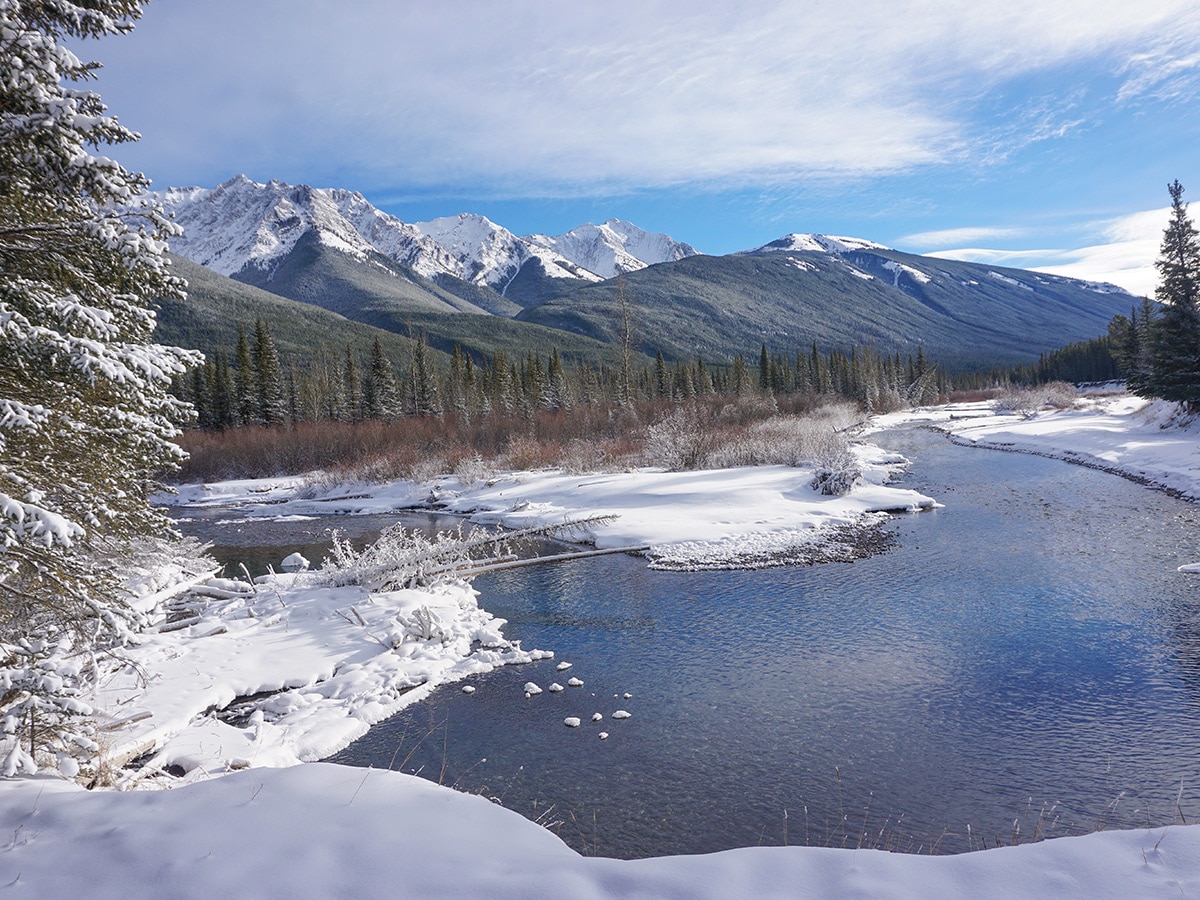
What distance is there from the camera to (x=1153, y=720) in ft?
27.6

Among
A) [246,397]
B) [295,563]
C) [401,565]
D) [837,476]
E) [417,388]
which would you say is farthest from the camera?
[417,388]

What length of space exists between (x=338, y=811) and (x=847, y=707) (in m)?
6.85

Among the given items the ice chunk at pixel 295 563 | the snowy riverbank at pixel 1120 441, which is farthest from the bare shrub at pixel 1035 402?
the ice chunk at pixel 295 563

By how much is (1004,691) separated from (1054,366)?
128 metres

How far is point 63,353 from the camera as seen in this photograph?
17.0ft

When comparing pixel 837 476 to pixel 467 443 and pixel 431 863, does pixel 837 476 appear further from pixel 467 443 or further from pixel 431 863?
pixel 467 443

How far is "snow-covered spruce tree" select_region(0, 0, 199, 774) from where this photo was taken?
515 centimetres

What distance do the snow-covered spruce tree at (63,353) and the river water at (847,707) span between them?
13.0ft

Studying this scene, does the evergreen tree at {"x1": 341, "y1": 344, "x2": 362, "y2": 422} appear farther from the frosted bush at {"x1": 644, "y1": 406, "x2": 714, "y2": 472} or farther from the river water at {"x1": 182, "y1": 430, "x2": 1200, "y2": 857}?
the river water at {"x1": 182, "y1": 430, "x2": 1200, "y2": 857}

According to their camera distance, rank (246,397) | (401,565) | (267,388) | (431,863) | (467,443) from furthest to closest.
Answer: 1. (267,388)
2. (246,397)
3. (467,443)
4. (401,565)
5. (431,863)

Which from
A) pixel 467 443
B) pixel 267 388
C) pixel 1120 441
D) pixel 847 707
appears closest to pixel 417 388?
pixel 267 388

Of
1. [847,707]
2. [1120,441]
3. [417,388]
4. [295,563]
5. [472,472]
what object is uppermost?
[417,388]

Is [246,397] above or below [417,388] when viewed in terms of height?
below

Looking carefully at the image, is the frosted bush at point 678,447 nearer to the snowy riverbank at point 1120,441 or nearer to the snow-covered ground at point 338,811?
the snow-covered ground at point 338,811
